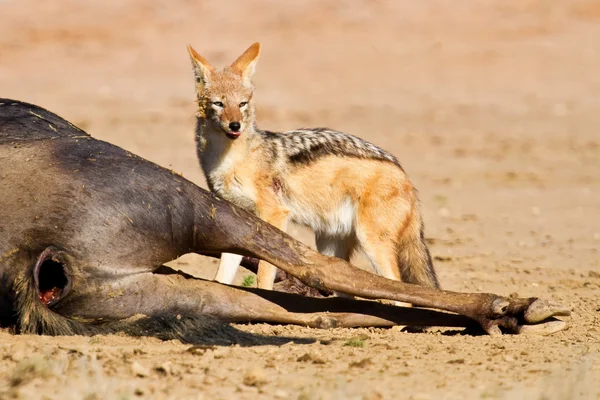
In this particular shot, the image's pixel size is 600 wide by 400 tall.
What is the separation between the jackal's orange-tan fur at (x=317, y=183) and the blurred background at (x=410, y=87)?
40.4 inches

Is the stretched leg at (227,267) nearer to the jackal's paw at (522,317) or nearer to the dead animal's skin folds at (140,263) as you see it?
the dead animal's skin folds at (140,263)

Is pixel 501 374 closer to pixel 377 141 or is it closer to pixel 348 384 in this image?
pixel 348 384

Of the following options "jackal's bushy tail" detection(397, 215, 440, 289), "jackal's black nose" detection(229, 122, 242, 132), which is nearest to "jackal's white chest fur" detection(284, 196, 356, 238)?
"jackal's bushy tail" detection(397, 215, 440, 289)

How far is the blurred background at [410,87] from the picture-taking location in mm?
12820

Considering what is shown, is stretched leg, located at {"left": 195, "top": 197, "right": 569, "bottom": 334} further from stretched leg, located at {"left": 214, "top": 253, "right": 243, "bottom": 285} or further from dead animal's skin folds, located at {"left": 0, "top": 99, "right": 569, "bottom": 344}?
stretched leg, located at {"left": 214, "top": 253, "right": 243, "bottom": 285}

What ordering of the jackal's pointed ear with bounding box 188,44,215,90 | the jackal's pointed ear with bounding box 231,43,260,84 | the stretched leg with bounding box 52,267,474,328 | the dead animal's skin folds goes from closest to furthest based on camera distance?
the dead animal's skin folds → the stretched leg with bounding box 52,267,474,328 → the jackal's pointed ear with bounding box 188,44,215,90 → the jackal's pointed ear with bounding box 231,43,260,84

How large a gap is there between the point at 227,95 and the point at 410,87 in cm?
1471

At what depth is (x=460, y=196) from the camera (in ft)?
45.9

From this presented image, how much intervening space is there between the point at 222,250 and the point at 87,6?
25.6 metres

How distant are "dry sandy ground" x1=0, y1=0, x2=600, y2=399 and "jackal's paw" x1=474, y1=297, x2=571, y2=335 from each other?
0.10 meters

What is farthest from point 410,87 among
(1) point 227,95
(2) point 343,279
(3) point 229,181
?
(2) point 343,279

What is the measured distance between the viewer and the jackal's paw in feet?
20.3

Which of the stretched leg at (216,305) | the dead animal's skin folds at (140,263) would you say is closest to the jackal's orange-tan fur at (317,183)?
the stretched leg at (216,305)

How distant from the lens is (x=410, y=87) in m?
22.5
